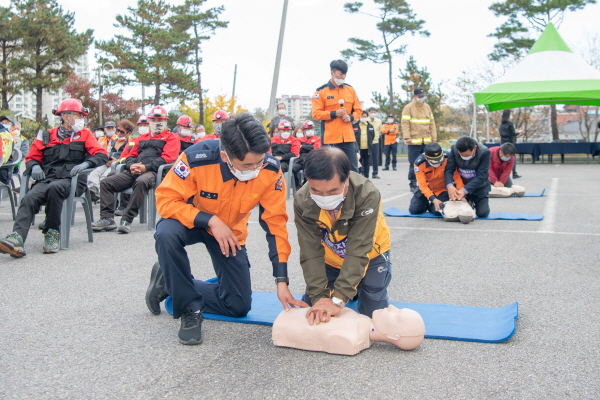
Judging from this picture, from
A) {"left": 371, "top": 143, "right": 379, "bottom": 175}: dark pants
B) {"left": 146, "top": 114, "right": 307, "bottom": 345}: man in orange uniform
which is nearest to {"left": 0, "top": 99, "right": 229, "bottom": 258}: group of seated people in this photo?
{"left": 146, "top": 114, "right": 307, "bottom": 345}: man in orange uniform

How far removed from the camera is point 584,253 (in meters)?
5.84

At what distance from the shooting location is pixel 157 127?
8.36m

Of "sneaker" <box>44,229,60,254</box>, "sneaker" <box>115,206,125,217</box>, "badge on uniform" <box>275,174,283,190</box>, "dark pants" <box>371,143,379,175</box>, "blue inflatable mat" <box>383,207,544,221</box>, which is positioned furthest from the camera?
"dark pants" <box>371,143,379,175</box>

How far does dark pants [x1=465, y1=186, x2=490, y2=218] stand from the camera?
8539mm

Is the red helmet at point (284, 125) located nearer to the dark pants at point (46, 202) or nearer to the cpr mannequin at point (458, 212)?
the cpr mannequin at point (458, 212)

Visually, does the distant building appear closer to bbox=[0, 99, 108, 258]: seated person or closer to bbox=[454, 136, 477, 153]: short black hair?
bbox=[0, 99, 108, 258]: seated person

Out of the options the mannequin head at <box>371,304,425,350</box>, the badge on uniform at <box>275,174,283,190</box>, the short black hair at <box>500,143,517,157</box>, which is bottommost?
the mannequin head at <box>371,304,425,350</box>

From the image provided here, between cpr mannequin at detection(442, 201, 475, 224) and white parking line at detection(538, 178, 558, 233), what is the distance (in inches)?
36.2

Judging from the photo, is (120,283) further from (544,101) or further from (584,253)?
(544,101)

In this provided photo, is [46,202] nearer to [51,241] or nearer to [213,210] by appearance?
[51,241]

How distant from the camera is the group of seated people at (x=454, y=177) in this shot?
26.9 ft

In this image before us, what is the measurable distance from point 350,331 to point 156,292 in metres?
1.36

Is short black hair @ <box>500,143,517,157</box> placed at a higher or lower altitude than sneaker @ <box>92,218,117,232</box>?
higher

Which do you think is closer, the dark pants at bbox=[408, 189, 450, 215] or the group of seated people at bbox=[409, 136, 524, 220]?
the group of seated people at bbox=[409, 136, 524, 220]
